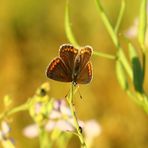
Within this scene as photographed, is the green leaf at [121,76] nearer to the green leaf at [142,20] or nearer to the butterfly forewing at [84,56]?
the green leaf at [142,20]

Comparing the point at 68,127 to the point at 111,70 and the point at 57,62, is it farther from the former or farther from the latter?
the point at 111,70

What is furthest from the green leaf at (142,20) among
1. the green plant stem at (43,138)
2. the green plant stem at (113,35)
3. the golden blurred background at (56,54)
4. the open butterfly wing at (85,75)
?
the golden blurred background at (56,54)

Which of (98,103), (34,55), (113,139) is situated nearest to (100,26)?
(34,55)

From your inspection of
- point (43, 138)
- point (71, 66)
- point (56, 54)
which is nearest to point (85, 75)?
point (71, 66)

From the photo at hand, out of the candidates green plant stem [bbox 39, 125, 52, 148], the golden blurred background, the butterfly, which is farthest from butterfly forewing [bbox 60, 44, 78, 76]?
the golden blurred background

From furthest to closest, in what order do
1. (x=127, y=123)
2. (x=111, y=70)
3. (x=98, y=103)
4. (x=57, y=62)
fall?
(x=111, y=70), (x=98, y=103), (x=127, y=123), (x=57, y=62)

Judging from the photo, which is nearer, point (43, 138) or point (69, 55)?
point (69, 55)

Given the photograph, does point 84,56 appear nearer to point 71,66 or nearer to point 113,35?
point 71,66
